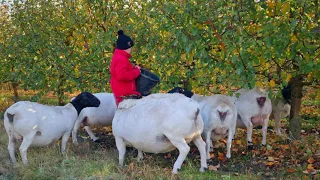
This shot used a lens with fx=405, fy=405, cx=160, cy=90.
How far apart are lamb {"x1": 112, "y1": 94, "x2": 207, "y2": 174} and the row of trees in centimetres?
92

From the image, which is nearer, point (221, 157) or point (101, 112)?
point (221, 157)

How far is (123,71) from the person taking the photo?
693 centimetres

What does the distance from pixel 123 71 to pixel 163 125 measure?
4.28 feet

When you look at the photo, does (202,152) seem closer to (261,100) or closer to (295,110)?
(261,100)

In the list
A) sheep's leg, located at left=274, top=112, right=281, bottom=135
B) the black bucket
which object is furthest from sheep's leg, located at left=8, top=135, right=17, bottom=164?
sheep's leg, located at left=274, top=112, right=281, bottom=135

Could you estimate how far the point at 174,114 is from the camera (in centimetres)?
622

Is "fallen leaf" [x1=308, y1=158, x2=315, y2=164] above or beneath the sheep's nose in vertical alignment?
beneath

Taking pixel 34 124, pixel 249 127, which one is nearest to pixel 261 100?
pixel 249 127

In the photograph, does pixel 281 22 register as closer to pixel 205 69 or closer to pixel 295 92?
pixel 205 69

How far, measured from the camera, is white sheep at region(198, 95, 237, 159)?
7.23 meters

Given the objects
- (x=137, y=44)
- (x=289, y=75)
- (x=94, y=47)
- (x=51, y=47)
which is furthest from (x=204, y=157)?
(x=51, y=47)

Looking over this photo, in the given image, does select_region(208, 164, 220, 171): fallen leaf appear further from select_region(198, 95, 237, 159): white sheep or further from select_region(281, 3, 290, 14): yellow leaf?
select_region(281, 3, 290, 14): yellow leaf

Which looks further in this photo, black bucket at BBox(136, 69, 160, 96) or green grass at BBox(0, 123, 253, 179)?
black bucket at BBox(136, 69, 160, 96)

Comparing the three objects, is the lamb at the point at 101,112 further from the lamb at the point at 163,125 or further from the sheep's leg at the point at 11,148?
the lamb at the point at 163,125
